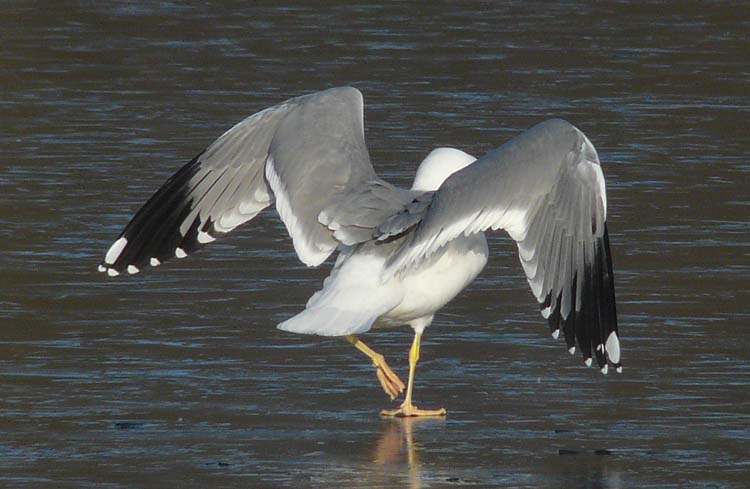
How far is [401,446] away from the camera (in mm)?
7410

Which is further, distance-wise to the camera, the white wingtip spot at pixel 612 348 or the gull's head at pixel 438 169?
the gull's head at pixel 438 169

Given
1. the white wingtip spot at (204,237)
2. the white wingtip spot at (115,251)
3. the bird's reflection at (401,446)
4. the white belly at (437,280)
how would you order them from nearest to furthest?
1. the bird's reflection at (401,446)
2. the white belly at (437,280)
3. the white wingtip spot at (204,237)
4. the white wingtip spot at (115,251)

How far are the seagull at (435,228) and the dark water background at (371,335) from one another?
1.28ft

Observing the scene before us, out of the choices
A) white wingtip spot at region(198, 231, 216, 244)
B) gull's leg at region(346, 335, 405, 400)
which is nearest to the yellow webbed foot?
gull's leg at region(346, 335, 405, 400)

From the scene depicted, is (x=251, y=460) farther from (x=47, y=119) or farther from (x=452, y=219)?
(x=47, y=119)

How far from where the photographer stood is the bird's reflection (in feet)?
23.0

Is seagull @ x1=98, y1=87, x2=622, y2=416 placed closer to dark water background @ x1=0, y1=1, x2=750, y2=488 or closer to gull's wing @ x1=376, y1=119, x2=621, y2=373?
gull's wing @ x1=376, y1=119, x2=621, y2=373

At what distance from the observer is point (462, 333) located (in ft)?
29.9

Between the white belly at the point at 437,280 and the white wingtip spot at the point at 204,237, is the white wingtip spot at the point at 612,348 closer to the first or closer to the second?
the white belly at the point at 437,280

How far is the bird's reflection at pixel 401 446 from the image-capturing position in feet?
23.0

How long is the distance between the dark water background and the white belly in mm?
394

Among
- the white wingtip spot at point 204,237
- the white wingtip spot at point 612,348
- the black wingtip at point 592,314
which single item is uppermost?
the black wingtip at point 592,314

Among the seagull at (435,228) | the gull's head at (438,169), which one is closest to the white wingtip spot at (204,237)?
the seagull at (435,228)

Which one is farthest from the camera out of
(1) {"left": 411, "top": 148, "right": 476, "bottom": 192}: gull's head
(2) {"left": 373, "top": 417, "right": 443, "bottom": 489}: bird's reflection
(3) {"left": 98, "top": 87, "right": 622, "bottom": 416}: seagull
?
(1) {"left": 411, "top": 148, "right": 476, "bottom": 192}: gull's head
